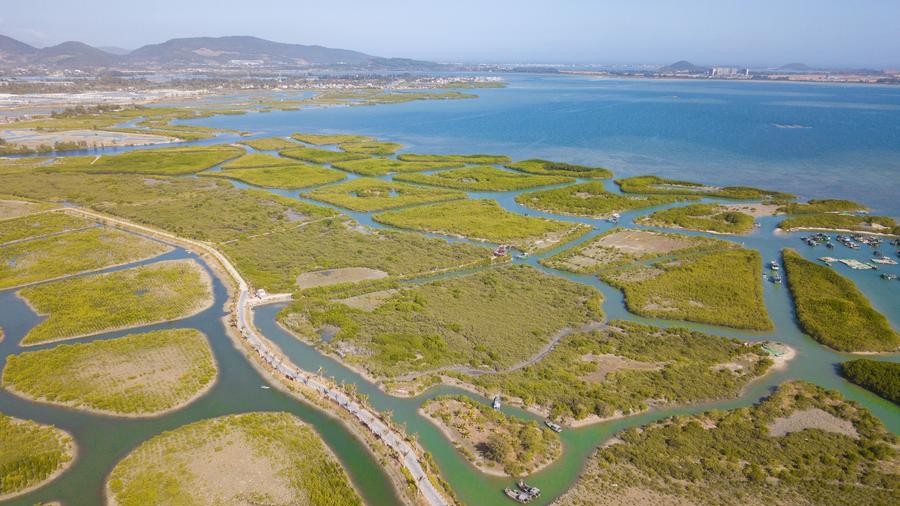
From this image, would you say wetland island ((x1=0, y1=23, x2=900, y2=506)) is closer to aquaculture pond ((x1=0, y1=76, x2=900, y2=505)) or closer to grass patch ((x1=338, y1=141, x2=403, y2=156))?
aquaculture pond ((x1=0, y1=76, x2=900, y2=505))

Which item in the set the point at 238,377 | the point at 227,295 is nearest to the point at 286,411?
the point at 238,377

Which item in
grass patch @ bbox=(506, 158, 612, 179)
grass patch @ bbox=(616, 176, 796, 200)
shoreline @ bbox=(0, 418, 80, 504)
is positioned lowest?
shoreline @ bbox=(0, 418, 80, 504)

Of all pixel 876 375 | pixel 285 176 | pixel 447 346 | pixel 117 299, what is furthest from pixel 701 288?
pixel 285 176

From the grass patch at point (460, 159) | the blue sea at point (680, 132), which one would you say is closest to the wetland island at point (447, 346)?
the blue sea at point (680, 132)

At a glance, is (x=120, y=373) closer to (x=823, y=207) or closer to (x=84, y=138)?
(x=823, y=207)

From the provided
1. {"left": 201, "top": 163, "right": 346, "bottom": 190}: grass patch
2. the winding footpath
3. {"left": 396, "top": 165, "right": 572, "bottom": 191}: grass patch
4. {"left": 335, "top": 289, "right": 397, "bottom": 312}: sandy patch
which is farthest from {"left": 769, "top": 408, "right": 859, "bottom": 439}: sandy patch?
{"left": 201, "top": 163, "right": 346, "bottom": 190}: grass patch

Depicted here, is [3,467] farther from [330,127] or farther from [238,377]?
[330,127]

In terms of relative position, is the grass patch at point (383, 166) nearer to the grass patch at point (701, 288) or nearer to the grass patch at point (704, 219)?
the grass patch at point (704, 219)
